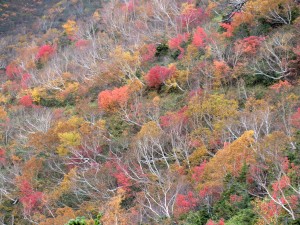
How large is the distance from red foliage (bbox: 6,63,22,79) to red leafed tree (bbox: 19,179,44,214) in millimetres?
36559

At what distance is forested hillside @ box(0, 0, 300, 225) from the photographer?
27938mm

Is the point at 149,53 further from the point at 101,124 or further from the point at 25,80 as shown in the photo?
the point at 25,80

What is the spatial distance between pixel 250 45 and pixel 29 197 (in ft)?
87.3

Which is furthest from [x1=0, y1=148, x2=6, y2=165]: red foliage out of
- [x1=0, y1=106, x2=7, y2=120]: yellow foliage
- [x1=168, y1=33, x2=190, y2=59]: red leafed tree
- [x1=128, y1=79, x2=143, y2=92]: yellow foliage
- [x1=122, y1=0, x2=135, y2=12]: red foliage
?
[x1=122, y1=0, x2=135, y2=12]: red foliage

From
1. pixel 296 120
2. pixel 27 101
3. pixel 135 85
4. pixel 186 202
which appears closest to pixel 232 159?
pixel 186 202

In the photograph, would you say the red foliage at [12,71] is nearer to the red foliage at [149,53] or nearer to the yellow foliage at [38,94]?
the yellow foliage at [38,94]

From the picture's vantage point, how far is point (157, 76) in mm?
52719

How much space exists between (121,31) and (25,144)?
2640cm

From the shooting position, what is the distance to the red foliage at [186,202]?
29375 mm

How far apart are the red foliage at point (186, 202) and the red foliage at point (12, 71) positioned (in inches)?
2081

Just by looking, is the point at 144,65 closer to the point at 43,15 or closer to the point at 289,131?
the point at 289,131

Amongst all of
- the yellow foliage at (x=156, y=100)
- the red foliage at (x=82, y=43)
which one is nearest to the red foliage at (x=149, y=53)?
the yellow foliage at (x=156, y=100)

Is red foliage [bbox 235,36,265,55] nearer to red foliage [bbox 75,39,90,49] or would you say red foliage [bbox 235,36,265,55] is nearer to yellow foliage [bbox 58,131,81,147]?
yellow foliage [bbox 58,131,81,147]

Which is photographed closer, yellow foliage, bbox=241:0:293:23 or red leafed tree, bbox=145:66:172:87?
yellow foliage, bbox=241:0:293:23
